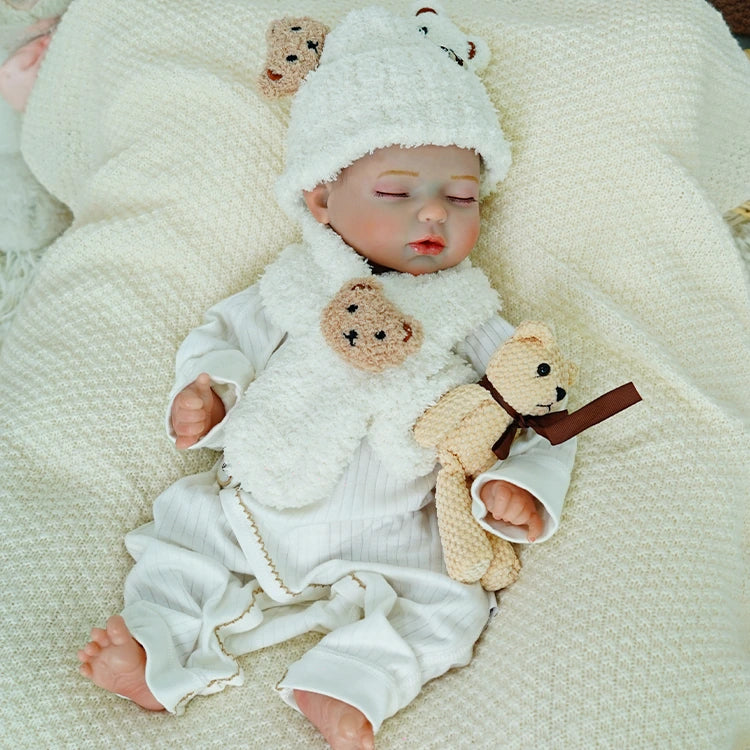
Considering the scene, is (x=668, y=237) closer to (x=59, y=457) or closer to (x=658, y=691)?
(x=658, y=691)

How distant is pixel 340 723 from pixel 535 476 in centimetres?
41

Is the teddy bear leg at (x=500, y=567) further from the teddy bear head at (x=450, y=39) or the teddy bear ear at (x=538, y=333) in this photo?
the teddy bear head at (x=450, y=39)

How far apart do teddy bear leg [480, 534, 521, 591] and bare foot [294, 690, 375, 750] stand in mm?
289

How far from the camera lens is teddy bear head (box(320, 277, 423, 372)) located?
121 centimetres

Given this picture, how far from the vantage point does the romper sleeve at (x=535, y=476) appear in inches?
47.3

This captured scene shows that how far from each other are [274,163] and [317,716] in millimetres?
971

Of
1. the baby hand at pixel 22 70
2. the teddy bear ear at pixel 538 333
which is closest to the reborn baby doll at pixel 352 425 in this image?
the teddy bear ear at pixel 538 333

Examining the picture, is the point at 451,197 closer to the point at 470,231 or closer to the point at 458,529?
the point at 470,231

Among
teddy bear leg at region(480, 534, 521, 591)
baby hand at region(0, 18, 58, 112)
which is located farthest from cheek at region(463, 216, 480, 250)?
baby hand at region(0, 18, 58, 112)

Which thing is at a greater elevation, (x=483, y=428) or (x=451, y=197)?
(x=451, y=197)

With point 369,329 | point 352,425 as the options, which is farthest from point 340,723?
point 369,329

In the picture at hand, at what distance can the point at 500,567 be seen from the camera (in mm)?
1289

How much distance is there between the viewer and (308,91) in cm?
139

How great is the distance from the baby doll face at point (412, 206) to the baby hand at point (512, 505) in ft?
1.20
